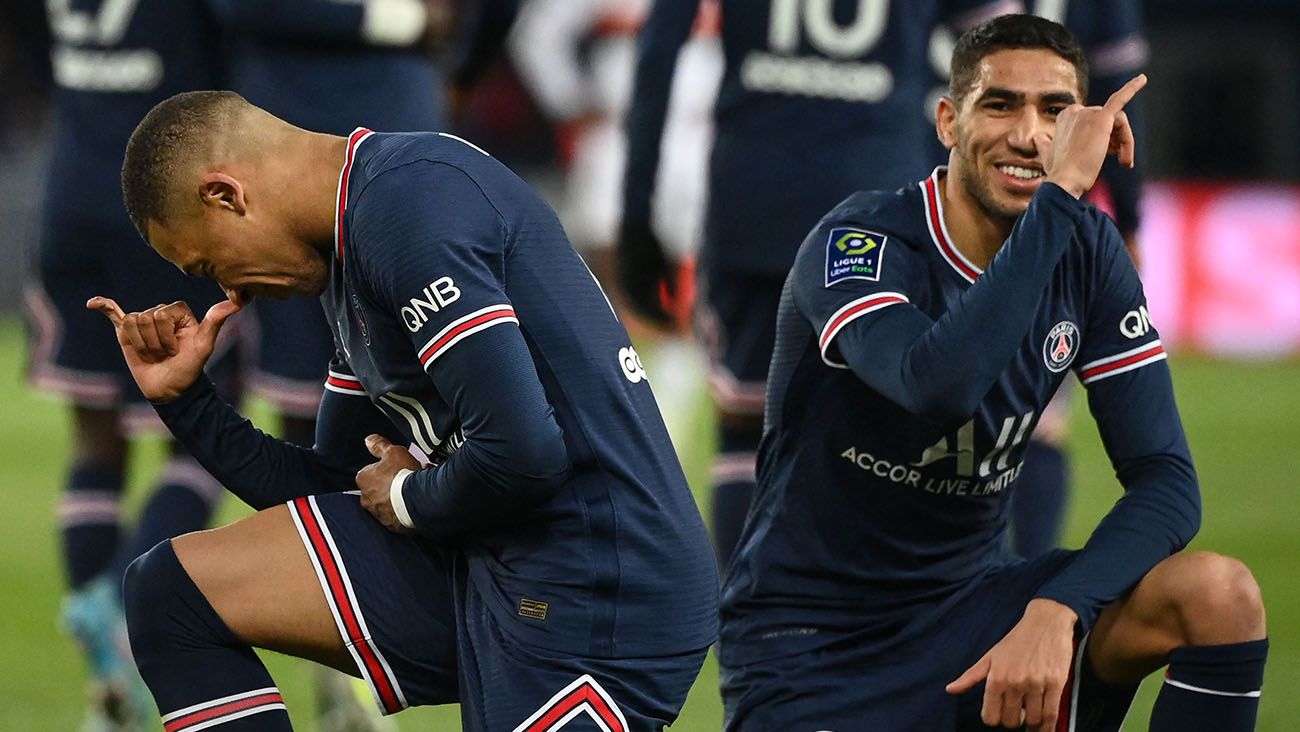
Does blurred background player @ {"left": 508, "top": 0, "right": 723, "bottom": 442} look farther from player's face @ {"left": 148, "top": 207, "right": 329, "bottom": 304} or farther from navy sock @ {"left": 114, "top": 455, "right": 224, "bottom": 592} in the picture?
player's face @ {"left": 148, "top": 207, "right": 329, "bottom": 304}

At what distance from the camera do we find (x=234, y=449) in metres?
3.28

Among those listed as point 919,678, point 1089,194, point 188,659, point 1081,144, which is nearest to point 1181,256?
point 1089,194

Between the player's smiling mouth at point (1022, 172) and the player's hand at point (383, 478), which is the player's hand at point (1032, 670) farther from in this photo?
the player's hand at point (383, 478)

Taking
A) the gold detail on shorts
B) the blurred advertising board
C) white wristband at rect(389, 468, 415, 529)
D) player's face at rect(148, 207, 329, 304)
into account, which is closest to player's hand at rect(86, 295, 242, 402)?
player's face at rect(148, 207, 329, 304)

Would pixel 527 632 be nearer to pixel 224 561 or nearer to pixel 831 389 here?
pixel 224 561

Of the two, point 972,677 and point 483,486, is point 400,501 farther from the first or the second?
point 972,677

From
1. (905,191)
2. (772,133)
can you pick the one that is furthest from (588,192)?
(905,191)

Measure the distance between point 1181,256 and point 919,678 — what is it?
10216mm

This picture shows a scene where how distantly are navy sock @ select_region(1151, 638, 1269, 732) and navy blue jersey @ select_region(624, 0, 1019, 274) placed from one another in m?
1.91

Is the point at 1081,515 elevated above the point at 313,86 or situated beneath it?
situated beneath

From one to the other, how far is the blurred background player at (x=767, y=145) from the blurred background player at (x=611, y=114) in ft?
14.0

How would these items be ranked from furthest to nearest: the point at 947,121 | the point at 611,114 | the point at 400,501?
the point at 611,114 → the point at 947,121 → the point at 400,501

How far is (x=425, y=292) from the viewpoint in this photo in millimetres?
2768

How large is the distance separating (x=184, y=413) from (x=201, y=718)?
492 mm
